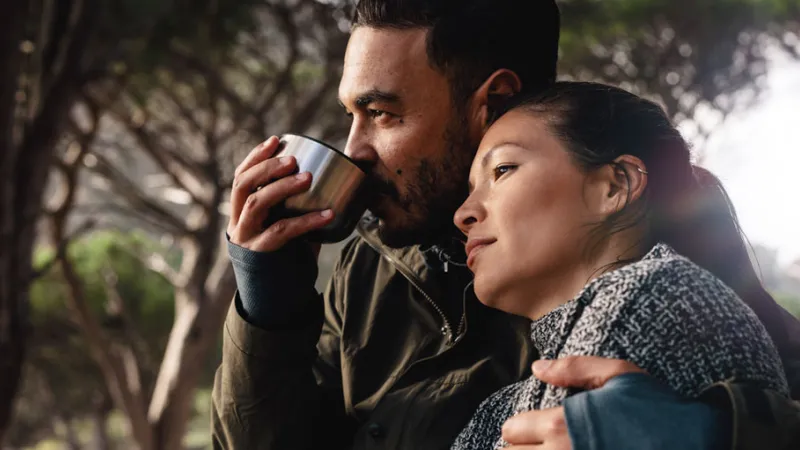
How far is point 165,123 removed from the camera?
32.7ft

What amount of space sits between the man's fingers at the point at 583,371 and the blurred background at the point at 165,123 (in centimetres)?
75

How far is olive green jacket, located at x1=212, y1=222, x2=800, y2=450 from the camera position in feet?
6.33

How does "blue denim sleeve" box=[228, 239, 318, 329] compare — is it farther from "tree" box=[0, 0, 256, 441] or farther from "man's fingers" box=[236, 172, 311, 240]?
"tree" box=[0, 0, 256, 441]

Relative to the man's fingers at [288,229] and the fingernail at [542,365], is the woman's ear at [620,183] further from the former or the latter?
the man's fingers at [288,229]

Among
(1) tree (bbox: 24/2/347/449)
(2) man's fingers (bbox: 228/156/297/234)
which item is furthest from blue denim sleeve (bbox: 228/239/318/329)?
(1) tree (bbox: 24/2/347/449)

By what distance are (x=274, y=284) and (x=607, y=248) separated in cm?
76

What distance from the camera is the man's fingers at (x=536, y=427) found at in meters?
1.25

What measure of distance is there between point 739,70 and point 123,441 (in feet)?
60.3

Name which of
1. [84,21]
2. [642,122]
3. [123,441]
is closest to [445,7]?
[642,122]

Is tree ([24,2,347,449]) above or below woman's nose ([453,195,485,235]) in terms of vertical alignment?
below

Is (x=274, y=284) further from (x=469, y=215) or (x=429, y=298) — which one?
(x=469, y=215)

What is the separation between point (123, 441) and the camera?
23.8 meters

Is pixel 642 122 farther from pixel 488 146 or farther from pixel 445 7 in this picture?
pixel 445 7

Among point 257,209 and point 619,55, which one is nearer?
point 257,209
